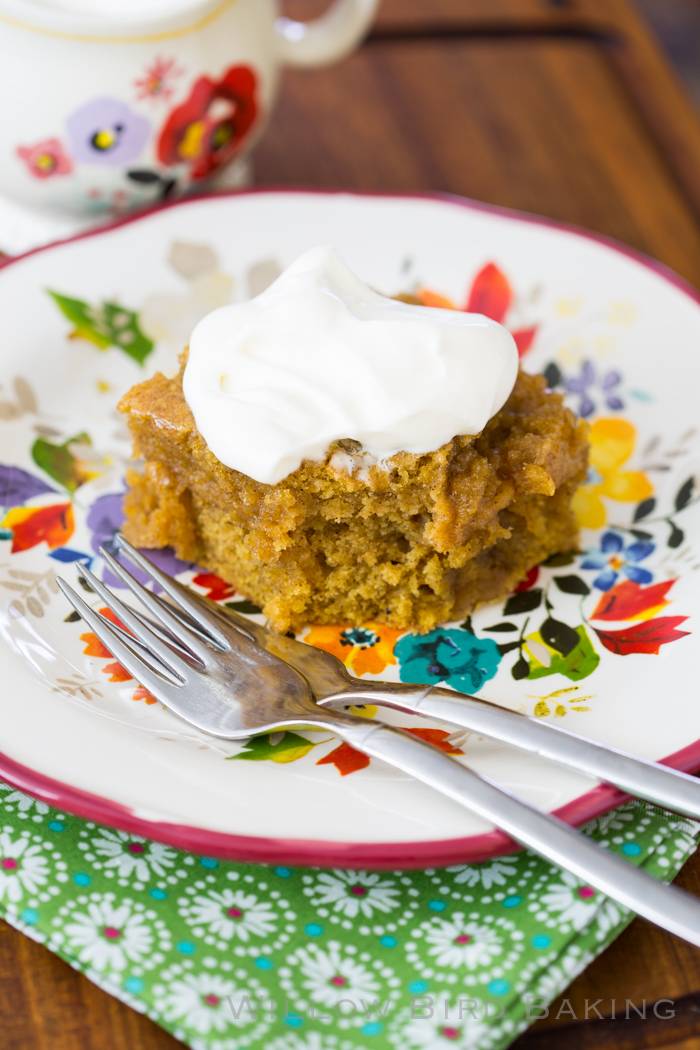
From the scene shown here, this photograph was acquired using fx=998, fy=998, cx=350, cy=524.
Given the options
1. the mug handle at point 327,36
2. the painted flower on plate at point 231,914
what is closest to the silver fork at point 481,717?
the painted flower on plate at point 231,914

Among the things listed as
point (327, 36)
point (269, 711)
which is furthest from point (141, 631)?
point (327, 36)

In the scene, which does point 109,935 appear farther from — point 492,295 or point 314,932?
point 492,295

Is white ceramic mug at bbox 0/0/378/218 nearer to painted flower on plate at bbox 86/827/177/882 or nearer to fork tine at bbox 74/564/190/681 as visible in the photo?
fork tine at bbox 74/564/190/681

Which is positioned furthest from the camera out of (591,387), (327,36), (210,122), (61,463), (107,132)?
(327,36)

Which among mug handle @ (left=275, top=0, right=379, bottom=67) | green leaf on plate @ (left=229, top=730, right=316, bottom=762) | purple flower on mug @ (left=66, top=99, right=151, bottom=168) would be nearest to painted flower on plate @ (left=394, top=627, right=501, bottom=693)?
green leaf on plate @ (left=229, top=730, right=316, bottom=762)

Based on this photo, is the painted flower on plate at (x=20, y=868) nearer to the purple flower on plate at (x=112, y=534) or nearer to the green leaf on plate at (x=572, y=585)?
the purple flower on plate at (x=112, y=534)
